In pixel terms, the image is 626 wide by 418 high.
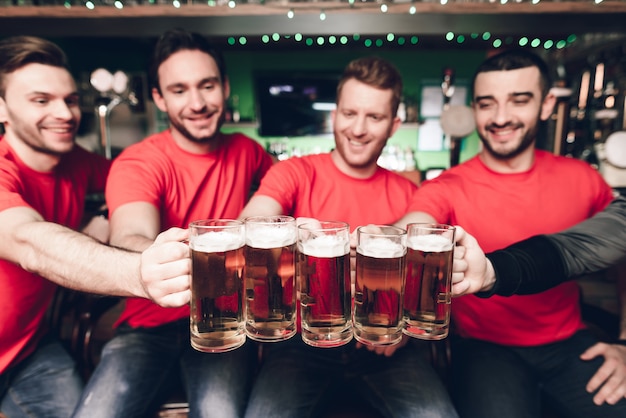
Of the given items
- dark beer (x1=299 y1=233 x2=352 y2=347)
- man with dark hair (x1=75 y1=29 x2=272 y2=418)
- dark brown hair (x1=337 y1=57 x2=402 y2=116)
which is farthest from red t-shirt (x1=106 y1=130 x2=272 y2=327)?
dark beer (x1=299 y1=233 x2=352 y2=347)

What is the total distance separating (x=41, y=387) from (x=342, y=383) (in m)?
1.05

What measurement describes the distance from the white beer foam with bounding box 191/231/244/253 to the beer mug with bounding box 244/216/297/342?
0.16 feet

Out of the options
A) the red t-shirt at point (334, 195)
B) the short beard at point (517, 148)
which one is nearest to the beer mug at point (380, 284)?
the red t-shirt at point (334, 195)

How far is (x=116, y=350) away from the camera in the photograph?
1.40 metres

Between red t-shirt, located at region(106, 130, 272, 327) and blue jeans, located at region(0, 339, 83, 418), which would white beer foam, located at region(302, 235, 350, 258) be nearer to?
red t-shirt, located at region(106, 130, 272, 327)

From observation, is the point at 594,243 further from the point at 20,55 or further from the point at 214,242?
the point at 20,55

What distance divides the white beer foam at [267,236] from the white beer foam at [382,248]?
0.17m

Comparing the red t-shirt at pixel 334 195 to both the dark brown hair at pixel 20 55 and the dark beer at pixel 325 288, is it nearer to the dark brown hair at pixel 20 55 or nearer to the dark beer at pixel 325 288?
the dark beer at pixel 325 288

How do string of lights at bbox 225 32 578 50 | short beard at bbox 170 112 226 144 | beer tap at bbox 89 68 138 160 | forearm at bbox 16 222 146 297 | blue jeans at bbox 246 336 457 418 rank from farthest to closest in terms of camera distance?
string of lights at bbox 225 32 578 50 < beer tap at bbox 89 68 138 160 < short beard at bbox 170 112 226 144 < blue jeans at bbox 246 336 457 418 < forearm at bbox 16 222 146 297

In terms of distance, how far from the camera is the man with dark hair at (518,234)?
4.33 ft

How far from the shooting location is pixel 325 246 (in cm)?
82

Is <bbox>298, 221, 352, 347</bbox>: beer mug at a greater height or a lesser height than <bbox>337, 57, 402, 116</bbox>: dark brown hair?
lesser

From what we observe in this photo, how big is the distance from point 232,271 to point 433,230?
17.3 inches

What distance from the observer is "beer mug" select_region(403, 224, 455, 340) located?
2.83 ft
